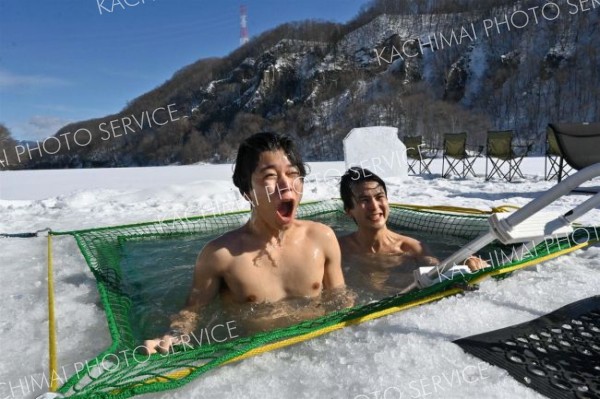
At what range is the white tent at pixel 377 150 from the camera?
862 cm

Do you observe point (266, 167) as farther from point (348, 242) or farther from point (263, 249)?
point (348, 242)

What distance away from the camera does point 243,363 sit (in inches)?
54.4

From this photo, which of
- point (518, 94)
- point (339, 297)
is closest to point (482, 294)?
point (339, 297)

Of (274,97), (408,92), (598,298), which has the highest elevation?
(274,97)

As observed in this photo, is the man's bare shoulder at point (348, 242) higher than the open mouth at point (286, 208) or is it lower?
lower

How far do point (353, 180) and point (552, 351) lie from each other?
80.0 inches

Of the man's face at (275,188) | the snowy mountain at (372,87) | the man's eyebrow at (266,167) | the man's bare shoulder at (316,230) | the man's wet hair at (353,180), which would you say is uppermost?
the snowy mountain at (372,87)

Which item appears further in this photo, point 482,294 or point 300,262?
point 300,262

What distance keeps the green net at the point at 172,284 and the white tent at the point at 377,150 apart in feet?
11.7

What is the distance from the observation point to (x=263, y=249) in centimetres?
206

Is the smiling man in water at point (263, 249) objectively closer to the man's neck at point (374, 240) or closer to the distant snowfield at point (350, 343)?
the distant snowfield at point (350, 343)

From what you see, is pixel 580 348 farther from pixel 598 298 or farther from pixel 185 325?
pixel 185 325

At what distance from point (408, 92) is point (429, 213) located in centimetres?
6000

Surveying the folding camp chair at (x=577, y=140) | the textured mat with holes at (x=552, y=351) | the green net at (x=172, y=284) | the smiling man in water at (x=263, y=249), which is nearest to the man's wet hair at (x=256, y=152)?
the smiling man in water at (x=263, y=249)
